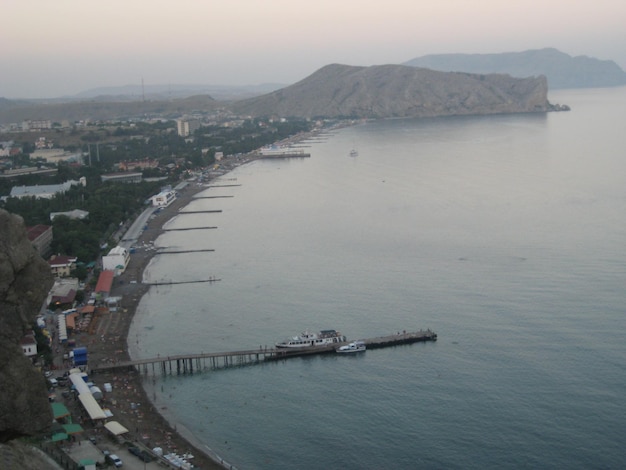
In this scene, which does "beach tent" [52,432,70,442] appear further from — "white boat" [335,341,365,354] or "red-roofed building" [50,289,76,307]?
"red-roofed building" [50,289,76,307]

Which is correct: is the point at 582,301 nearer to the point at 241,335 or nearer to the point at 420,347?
the point at 420,347

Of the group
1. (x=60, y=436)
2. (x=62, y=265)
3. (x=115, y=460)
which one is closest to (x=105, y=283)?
(x=62, y=265)

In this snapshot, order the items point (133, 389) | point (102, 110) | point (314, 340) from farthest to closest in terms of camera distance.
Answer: point (102, 110) → point (314, 340) → point (133, 389)

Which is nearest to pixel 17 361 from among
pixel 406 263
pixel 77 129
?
pixel 406 263

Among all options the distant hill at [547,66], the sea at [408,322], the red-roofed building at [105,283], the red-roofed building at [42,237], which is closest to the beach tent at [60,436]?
the sea at [408,322]

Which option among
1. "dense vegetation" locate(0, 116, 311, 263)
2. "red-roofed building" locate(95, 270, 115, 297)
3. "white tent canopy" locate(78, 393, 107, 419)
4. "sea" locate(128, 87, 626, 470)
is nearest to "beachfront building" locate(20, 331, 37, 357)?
"white tent canopy" locate(78, 393, 107, 419)

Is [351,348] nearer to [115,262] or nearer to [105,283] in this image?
[105,283]
